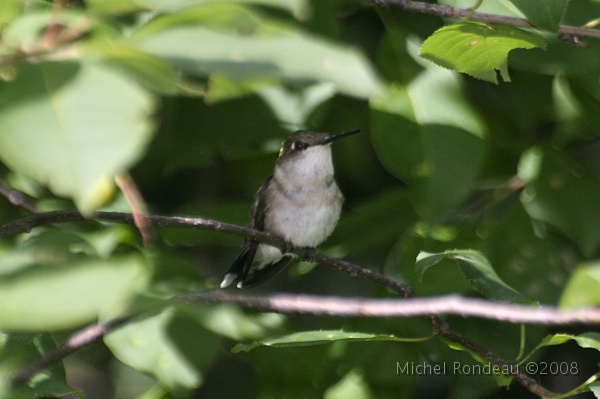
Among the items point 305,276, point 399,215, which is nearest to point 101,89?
point 399,215

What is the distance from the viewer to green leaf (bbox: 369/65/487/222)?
302 cm

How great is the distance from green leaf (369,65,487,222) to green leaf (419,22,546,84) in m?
0.53

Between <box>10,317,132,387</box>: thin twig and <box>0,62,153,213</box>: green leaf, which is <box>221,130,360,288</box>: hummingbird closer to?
<box>10,317,132,387</box>: thin twig

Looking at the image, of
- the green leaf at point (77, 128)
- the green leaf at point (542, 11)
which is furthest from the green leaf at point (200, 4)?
the green leaf at point (542, 11)

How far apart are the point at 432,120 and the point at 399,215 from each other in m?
0.58

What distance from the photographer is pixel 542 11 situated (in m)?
2.28

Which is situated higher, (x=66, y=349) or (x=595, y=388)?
(x=66, y=349)

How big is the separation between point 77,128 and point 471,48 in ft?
5.35

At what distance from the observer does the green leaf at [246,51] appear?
111 centimetres

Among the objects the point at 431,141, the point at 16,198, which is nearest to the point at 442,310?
the point at 431,141

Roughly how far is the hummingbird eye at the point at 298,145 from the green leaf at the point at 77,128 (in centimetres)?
370

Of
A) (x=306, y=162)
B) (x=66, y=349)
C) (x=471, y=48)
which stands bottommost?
(x=306, y=162)

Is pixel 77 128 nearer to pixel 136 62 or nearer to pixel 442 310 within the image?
pixel 136 62

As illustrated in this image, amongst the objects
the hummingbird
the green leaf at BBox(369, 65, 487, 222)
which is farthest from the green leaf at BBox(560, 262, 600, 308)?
the hummingbird
